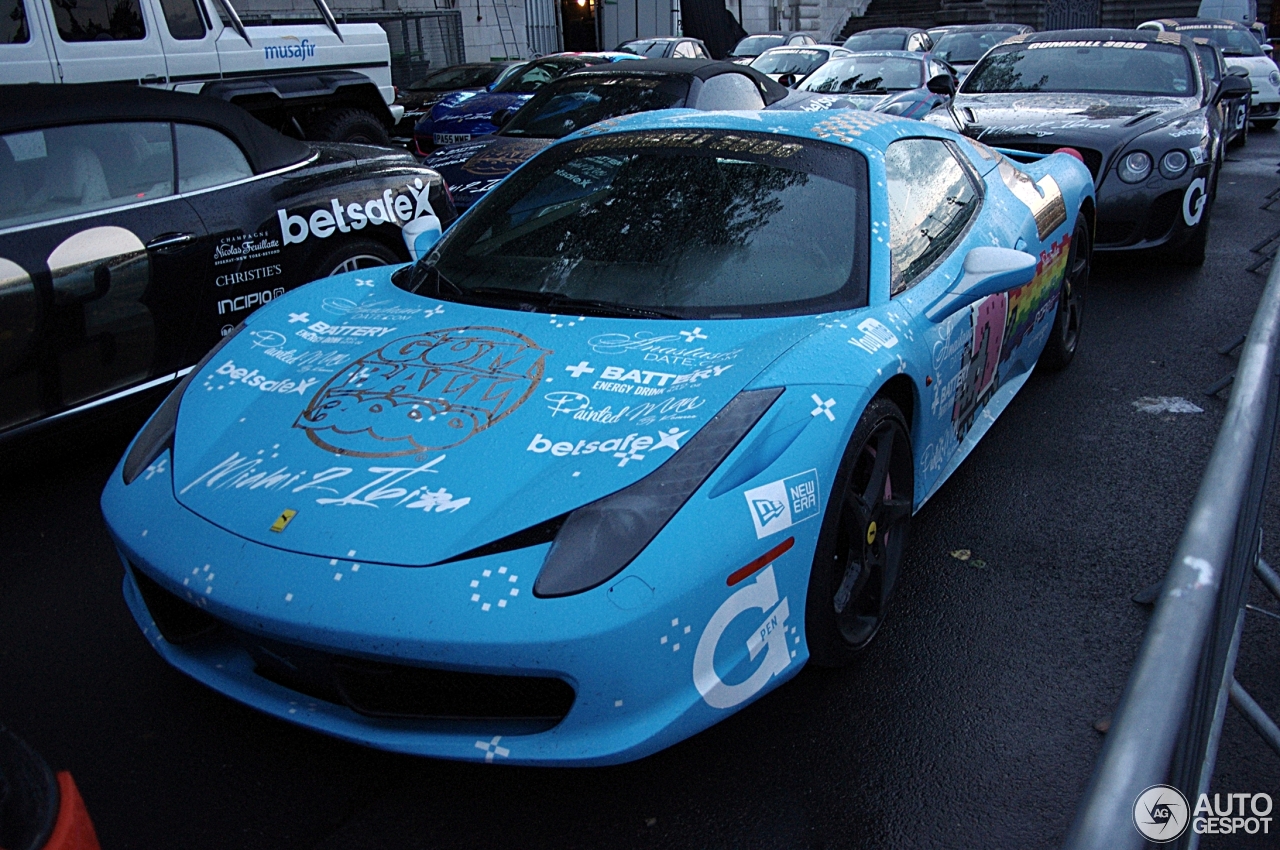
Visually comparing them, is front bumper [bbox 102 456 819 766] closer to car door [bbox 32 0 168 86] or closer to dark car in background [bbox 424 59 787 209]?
dark car in background [bbox 424 59 787 209]

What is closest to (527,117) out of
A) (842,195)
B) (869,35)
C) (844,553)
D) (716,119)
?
(716,119)

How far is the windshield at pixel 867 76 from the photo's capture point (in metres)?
10.9

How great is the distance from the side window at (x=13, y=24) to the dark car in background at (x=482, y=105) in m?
3.23

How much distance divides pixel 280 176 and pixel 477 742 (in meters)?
3.45

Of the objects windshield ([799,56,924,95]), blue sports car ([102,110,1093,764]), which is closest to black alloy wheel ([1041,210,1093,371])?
blue sports car ([102,110,1093,764])

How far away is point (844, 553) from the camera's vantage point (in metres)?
2.59

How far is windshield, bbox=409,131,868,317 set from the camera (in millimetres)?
2898

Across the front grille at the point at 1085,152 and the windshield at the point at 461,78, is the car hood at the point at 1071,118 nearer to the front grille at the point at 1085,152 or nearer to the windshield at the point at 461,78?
the front grille at the point at 1085,152

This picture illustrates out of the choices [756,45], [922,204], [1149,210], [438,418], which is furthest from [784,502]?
[756,45]

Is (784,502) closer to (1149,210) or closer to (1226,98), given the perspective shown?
(1149,210)

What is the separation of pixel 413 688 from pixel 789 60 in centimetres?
1616

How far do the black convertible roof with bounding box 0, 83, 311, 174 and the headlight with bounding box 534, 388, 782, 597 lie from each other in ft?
10.1

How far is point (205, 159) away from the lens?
14.5ft

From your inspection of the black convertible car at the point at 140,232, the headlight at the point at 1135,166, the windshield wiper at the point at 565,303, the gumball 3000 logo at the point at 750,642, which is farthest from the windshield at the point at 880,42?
the gumball 3000 logo at the point at 750,642
